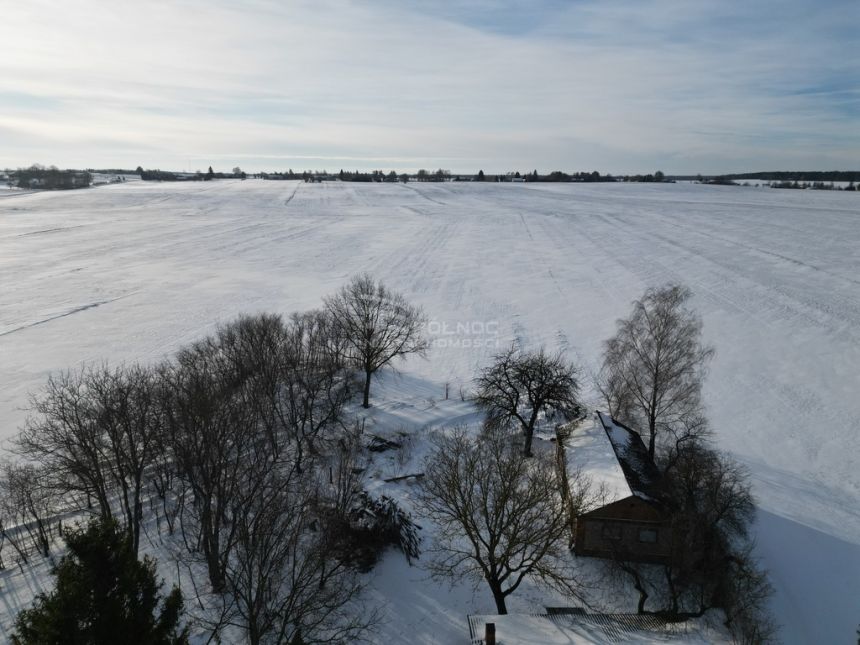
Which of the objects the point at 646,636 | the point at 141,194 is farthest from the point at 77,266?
the point at 141,194

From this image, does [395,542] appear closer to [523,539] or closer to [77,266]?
[523,539]

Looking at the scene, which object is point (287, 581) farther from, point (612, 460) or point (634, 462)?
point (634, 462)

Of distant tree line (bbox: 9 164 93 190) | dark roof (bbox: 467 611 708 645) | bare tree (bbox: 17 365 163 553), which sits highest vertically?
distant tree line (bbox: 9 164 93 190)

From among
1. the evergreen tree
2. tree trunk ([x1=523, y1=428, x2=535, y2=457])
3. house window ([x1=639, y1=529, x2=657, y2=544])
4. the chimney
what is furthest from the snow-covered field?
the evergreen tree

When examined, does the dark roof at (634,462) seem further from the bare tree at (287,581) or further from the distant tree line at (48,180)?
the distant tree line at (48,180)

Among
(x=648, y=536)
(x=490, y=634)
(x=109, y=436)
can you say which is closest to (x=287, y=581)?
(x=490, y=634)

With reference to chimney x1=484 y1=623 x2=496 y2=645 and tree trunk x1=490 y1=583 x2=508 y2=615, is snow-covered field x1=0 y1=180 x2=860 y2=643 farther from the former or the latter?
chimney x1=484 y1=623 x2=496 y2=645
